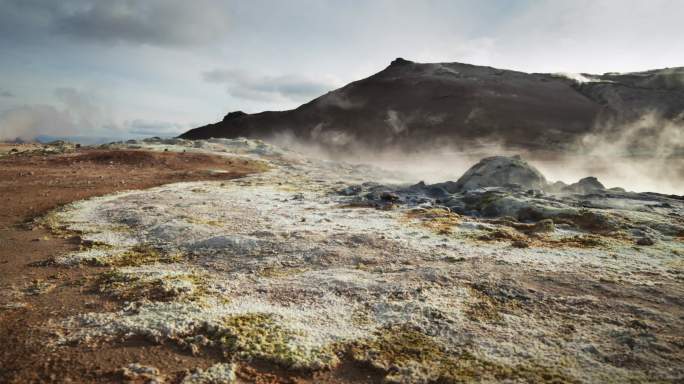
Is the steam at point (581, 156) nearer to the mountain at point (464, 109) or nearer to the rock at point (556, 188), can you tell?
the mountain at point (464, 109)

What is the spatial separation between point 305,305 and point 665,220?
1139cm

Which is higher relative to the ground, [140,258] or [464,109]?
[464,109]

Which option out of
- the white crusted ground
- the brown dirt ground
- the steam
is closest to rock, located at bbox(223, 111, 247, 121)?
the steam

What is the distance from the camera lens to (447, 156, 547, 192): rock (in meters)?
19.1

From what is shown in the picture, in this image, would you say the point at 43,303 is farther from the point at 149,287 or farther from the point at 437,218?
the point at 437,218

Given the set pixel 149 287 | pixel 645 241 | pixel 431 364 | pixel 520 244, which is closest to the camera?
pixel 431 364

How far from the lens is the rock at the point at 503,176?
1911cm

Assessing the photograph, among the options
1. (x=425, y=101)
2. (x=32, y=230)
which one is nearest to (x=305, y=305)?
(x=32, y=230)

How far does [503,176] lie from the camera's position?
63.9 ft

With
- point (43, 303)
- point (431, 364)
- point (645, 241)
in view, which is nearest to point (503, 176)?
point (645, 241)

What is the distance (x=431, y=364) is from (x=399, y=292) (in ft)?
6.25

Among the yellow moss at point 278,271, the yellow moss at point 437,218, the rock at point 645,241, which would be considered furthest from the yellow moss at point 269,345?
the rock at point 645,241

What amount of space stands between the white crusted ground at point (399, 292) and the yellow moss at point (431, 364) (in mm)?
54

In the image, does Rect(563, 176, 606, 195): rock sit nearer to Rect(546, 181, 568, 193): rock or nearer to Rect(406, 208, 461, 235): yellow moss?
Rect(546, 181, 568, 193): rock
